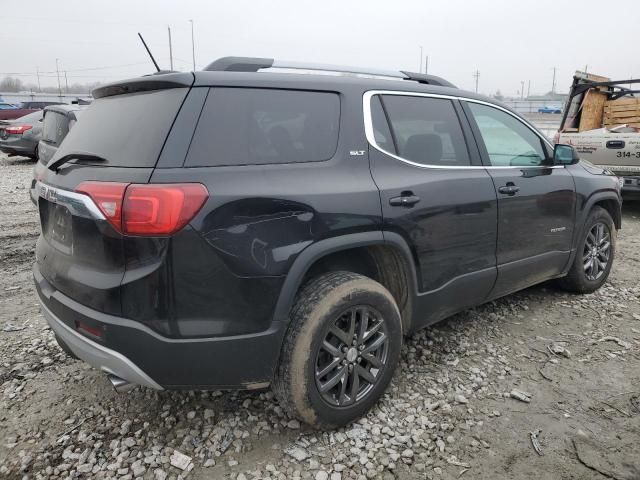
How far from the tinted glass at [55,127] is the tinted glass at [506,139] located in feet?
17.5

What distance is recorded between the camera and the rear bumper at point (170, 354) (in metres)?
2.12

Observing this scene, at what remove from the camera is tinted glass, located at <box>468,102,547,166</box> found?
3494 millimetres

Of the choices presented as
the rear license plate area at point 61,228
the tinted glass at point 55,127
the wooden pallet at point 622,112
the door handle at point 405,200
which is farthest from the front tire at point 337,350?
the wooden pallet at point 622,112

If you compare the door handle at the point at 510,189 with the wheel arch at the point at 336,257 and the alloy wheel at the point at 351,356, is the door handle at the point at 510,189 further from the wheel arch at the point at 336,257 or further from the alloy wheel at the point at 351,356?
the alloy wheel at the point at 351,356

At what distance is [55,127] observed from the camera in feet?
22.7

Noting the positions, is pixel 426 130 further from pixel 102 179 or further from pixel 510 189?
pixel 102 179

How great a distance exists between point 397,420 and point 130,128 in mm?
2025

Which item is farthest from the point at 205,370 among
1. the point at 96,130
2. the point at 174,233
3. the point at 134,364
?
the point at 96,130

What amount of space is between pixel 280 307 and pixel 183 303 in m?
0.44

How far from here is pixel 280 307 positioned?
2291 mm

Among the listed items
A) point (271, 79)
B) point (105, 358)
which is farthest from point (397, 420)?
point (271, 79)

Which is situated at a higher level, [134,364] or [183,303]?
[183,303]

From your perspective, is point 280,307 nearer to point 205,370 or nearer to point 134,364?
point 205,370

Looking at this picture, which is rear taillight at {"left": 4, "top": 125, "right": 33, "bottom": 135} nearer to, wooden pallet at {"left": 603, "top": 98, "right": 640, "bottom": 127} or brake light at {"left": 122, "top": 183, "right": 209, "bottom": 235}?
brake light at {"left": 122, "top": 183, "right": 209, "bottom": 235}
